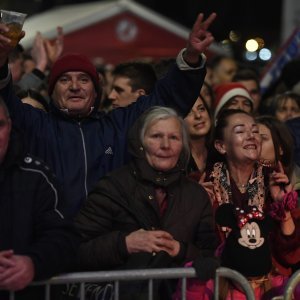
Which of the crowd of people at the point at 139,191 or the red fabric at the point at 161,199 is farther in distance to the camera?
the red fabric at the point at 161,199

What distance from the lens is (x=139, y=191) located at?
5.50m

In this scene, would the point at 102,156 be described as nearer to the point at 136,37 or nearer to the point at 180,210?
the point at 180,210

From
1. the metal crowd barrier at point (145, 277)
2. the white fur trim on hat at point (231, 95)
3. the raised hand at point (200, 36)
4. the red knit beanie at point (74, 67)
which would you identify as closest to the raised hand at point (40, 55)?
the white fur trim on hat at point (231, 95)

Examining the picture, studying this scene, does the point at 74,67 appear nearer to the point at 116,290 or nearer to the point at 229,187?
the point at 229,187

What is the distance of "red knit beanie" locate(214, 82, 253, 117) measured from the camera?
8391 millimetres

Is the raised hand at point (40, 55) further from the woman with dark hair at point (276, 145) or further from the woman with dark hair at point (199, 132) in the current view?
the woman with dark hair at point (276, 145)

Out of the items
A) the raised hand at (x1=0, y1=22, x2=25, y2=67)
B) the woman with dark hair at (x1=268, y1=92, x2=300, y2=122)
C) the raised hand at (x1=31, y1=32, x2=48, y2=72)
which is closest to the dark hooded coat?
the raised hand at (x1=0, y1=22, x2=25, y2=67)

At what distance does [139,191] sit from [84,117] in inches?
32.6

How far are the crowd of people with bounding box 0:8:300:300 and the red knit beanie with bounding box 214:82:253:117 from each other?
1.57m

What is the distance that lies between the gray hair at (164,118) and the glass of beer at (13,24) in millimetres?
914

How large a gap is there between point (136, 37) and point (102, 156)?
13.6 m

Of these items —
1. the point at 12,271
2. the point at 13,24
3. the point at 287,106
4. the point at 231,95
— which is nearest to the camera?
the point at 12,271

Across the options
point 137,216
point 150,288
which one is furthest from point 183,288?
A: point 137,216

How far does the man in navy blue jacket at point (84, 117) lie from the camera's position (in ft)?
19.1
